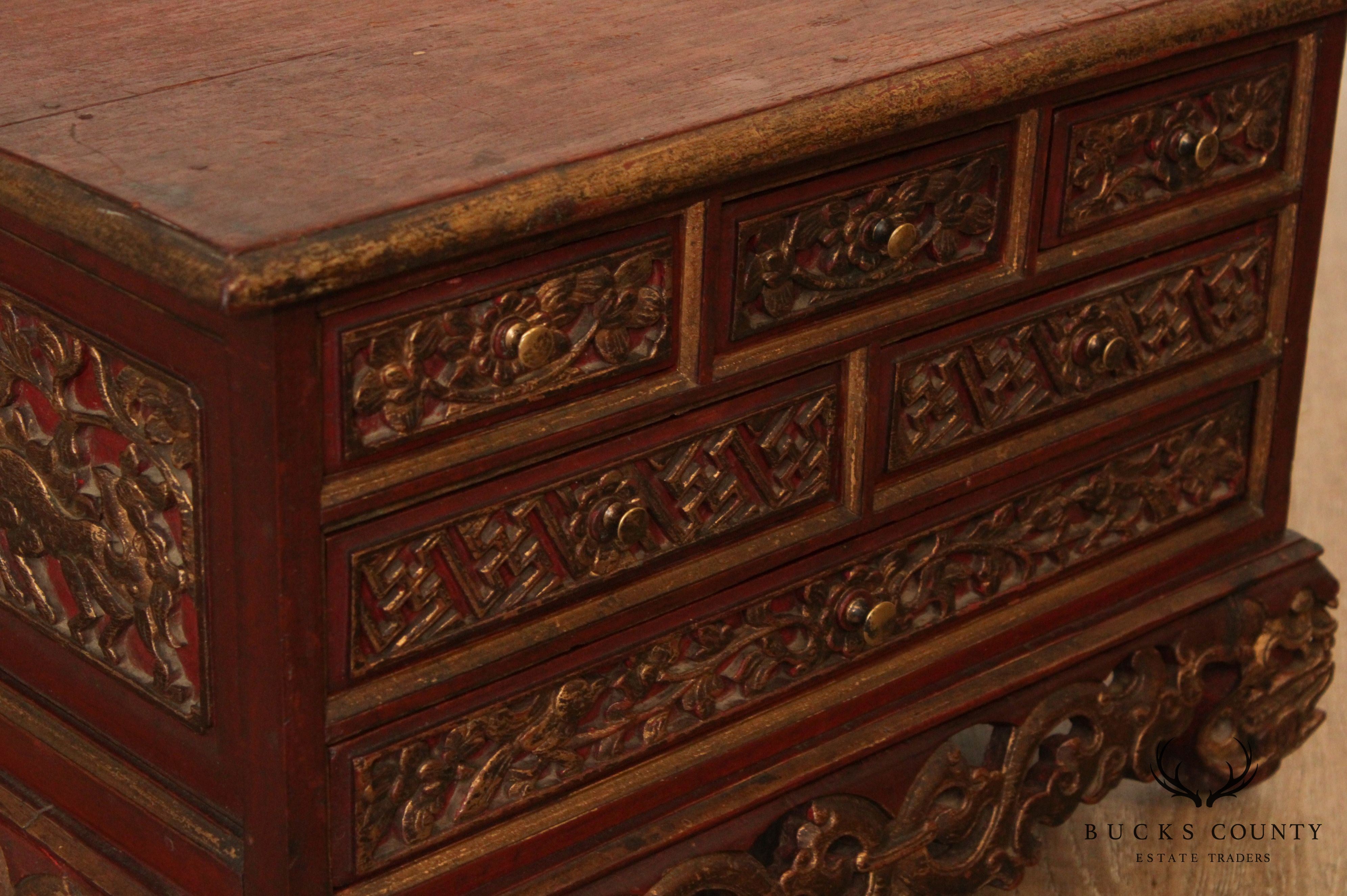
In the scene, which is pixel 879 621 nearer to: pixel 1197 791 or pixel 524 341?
pixel 524 341

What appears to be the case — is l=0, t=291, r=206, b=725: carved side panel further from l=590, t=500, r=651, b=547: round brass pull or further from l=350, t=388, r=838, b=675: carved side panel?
l=590, t=500, r=651, b=547: round brass pull

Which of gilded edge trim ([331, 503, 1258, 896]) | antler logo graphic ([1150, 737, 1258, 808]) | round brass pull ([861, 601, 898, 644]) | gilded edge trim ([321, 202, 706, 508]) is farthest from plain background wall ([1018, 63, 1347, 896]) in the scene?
gilded edge trim ([321, 202, 706, 508])

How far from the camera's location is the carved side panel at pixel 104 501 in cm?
139

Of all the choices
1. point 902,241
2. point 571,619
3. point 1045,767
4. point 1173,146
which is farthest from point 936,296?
point 1045,767

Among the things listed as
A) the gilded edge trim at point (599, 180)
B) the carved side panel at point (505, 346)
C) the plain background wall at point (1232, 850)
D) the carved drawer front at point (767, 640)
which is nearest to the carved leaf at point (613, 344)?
the carved side panel at point (505, 346)

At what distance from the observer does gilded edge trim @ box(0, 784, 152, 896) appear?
1.57m

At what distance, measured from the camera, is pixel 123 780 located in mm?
1542

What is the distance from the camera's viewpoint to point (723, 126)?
1454mm

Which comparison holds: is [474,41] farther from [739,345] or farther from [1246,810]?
Result: [1246,810]

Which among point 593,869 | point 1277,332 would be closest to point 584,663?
point 593,869

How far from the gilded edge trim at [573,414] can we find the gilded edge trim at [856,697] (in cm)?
31

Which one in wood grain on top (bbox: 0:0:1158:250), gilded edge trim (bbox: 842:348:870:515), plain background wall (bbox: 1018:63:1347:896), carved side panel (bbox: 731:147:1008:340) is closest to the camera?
wood grain on top (bbox: 0:0:1158:250)

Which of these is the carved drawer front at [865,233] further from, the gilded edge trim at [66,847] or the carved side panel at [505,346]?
the gilded edge trim at [66,847]

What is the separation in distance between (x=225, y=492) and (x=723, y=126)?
423mm
